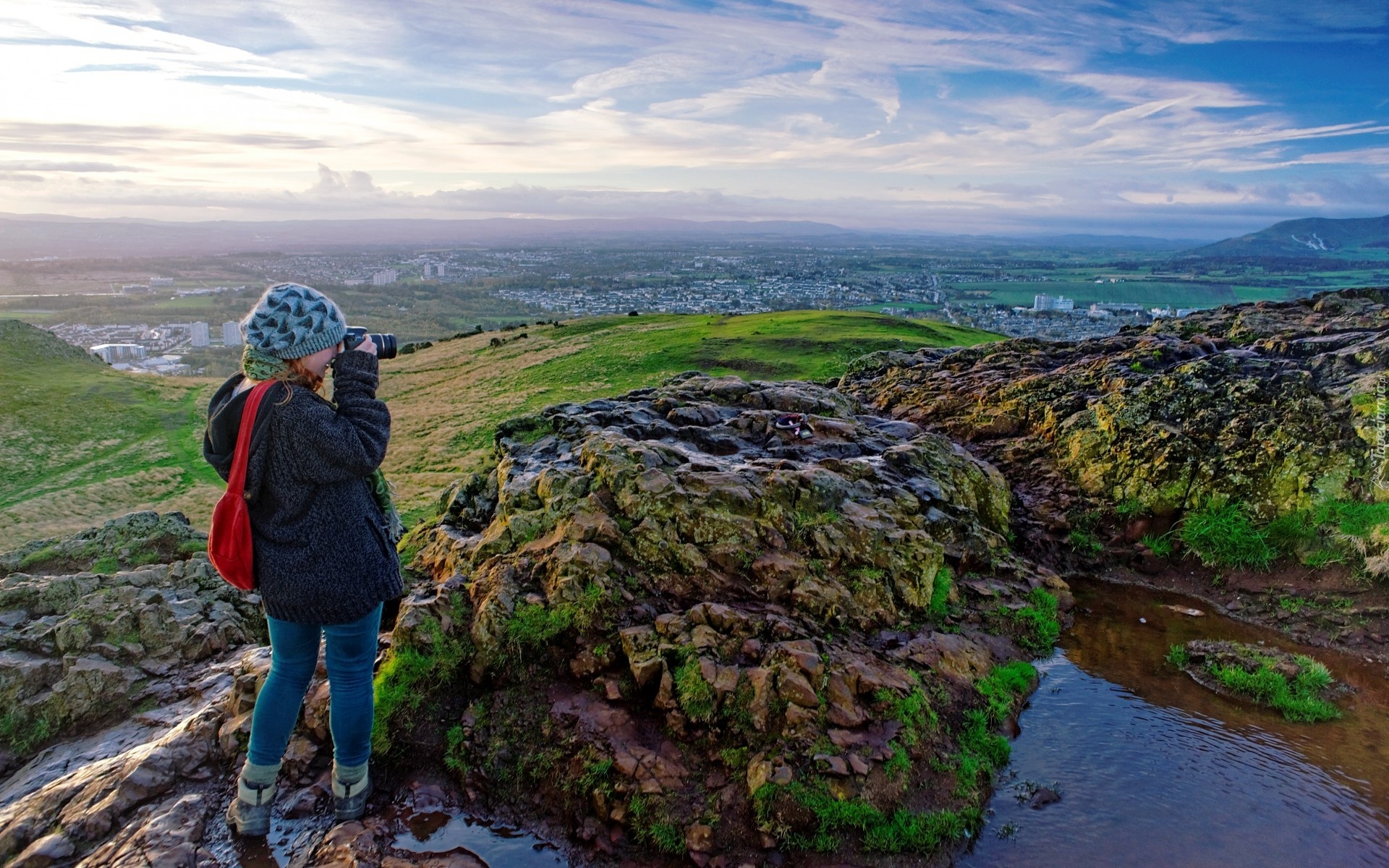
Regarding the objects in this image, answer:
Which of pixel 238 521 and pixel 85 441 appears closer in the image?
pixel 238 521

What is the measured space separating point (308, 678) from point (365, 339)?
125 inches

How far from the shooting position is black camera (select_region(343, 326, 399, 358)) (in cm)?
620

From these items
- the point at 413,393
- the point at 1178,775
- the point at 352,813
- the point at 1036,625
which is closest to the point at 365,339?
the point at 352,813

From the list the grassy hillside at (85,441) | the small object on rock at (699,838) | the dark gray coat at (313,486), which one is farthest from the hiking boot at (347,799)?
the grassy hillside at (85,441)

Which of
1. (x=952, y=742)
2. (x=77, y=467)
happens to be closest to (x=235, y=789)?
(x=952, y=742)

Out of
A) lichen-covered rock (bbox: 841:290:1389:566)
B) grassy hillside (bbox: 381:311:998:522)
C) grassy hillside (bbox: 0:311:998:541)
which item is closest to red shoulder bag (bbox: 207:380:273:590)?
lichen-covered rock (bbox: 841:290:1389:566)

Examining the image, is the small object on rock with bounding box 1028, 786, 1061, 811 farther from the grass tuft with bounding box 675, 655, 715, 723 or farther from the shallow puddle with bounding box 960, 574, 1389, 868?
the grass tuft with bounding box 675, 655, 715, 723

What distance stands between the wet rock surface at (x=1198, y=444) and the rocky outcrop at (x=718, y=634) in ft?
11.7

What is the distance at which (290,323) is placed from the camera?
18.8ft

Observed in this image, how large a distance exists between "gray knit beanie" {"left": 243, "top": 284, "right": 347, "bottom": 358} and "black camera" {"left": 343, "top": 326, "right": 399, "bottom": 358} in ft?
0.75

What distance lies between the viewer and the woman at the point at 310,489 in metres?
5.73

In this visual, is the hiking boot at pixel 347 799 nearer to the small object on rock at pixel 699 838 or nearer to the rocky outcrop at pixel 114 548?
the small object on rock at pixel 699 838

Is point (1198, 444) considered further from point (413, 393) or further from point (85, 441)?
point (85, 441)

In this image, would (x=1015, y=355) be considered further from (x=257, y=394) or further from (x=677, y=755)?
(x=257, y=394)
